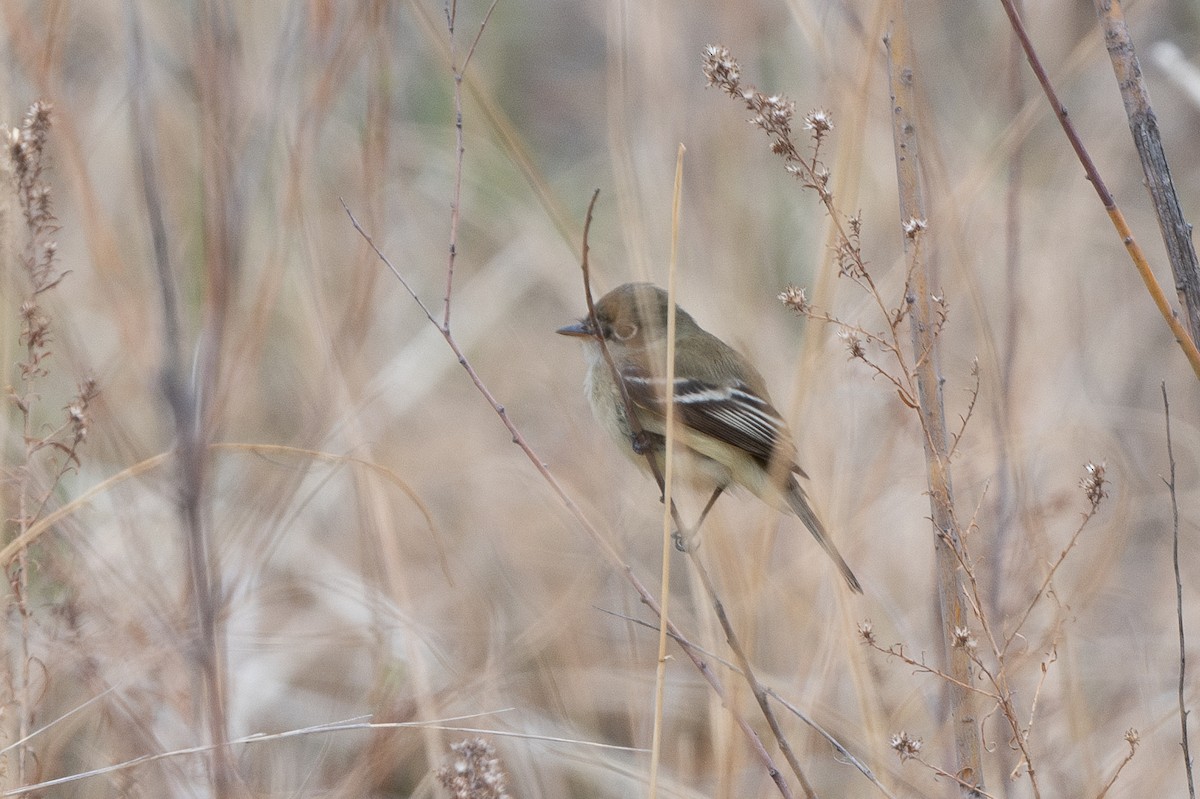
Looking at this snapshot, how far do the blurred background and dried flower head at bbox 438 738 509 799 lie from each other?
1.09 ft

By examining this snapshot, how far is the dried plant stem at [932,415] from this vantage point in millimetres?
1570

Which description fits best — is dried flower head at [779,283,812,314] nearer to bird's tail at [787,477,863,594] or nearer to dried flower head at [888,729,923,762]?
dried flower head at [888,729,923,762]

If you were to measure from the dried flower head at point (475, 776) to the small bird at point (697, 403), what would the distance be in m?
1.21

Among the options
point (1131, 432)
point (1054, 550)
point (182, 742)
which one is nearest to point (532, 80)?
point (1131, 432)

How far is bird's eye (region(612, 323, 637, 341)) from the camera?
318 centimetres

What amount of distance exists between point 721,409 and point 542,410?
1632mm

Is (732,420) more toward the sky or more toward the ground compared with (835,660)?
more toward the sky

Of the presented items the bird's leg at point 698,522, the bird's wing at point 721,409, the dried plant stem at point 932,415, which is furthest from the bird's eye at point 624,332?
the dried plant stem at point 932,415

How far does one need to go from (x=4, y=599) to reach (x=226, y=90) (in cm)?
94

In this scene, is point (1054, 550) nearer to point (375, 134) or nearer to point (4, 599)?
point (375, 134)

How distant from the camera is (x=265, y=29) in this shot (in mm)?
3070

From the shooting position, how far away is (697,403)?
2973 mm

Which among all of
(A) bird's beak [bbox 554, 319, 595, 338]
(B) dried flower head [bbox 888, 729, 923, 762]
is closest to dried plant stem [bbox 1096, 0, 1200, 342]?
(B) dried flower head [bbox 888, 729, 923, 762]

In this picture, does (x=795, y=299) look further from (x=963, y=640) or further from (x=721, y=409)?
(x=721, y=409)
